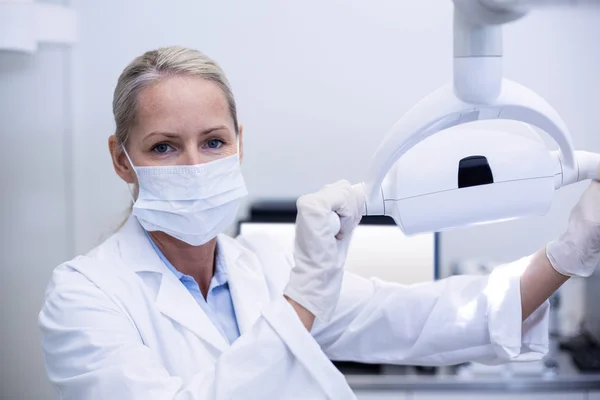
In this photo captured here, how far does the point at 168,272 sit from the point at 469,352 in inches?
21.6

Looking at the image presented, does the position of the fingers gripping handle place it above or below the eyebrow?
below

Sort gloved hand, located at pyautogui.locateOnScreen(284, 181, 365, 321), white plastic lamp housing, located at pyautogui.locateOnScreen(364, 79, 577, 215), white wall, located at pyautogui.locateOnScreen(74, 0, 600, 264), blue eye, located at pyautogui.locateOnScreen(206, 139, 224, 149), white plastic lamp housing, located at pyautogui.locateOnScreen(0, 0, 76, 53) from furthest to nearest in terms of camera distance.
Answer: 1. white wall, located at pyautogui.locateOnScreen(74, 0, 600, 264)
2. white plastic lamp housing, located at pyautogui.locateOnScreen(0, 0, 76, 53)
3. blue eye, located at pyautogui.locateOnScreen(206, 139, 224, 149)
4. gloved hand, located at pyautogui.locateOnScreen(284, 181, 365, 321)
5. white plastic lamp housing, located at pyautogui.locateOnScreen(364, 79, 577, 215)

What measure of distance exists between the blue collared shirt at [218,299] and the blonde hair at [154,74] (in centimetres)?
23

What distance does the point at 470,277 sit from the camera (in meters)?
1.25

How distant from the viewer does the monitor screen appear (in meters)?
2.12

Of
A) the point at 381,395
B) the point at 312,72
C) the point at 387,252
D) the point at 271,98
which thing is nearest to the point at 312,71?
the point at 312,72

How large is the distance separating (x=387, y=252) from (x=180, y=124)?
1.10 meters

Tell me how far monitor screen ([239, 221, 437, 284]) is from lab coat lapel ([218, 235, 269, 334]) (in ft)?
2.29

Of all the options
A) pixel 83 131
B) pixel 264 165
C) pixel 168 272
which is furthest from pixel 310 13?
pixel 168 272

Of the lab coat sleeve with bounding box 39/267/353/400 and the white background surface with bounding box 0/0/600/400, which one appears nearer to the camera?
the lab coat sleeve with bounding box 39/267/353/400

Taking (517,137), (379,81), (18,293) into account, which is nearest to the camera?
(517,137)

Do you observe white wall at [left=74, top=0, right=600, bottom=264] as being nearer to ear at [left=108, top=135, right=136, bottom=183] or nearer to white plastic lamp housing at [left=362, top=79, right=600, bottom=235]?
ear at [left=108, top=135, right=136, bottom=183]

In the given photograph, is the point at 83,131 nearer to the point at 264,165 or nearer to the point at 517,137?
the point at 264,165

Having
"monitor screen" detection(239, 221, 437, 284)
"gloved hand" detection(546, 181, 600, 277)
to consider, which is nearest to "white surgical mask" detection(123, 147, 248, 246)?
"gloved hand" detection(546, 181, 600, 277)
